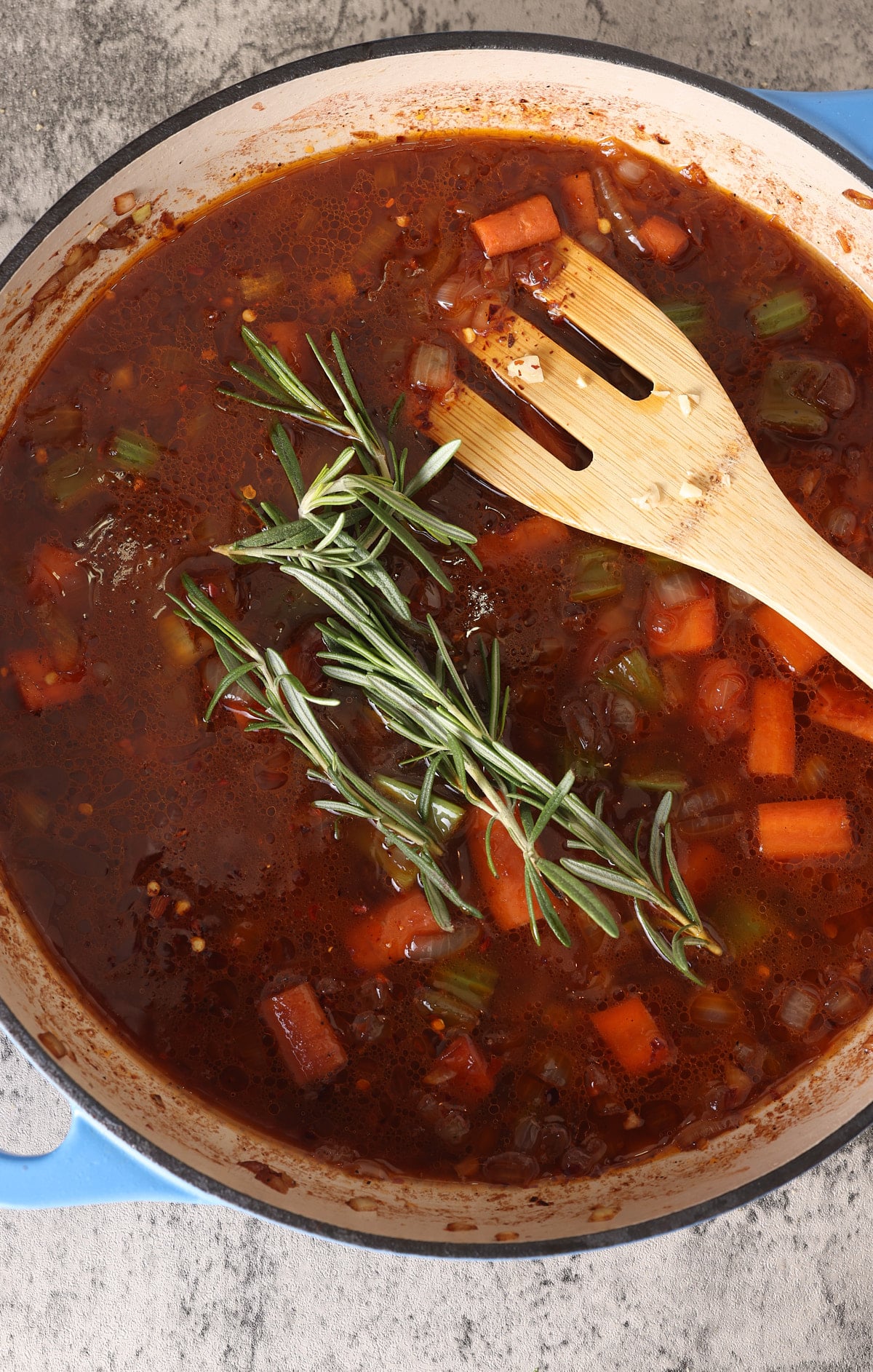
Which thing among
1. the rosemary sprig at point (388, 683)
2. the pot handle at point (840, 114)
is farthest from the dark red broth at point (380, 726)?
the pot handle at point (840, 114)

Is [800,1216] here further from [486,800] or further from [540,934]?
[486,800]

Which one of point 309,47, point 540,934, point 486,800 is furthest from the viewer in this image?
point 309,47

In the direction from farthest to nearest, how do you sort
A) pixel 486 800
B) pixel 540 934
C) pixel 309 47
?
pixel 309 47 → pixel 540 934 → pixel 486 800

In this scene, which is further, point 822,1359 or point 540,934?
point 822,1359

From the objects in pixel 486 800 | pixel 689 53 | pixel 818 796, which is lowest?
pixel 818 796

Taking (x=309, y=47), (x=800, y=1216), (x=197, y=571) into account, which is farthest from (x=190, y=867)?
(x=309, y=47)

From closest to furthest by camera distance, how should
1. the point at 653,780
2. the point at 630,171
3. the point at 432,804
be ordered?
1. the point at 432,804
2. the point at 653,780
3. the point at 630,171

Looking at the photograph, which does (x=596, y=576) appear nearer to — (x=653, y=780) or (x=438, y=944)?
(x=653, y=780)

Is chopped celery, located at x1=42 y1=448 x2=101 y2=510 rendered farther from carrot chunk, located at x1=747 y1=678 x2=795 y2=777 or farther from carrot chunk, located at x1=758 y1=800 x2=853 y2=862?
carrot chunk, located at x1=758 y1=800 x2=853 y2=862

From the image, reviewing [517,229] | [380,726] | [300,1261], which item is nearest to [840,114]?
[517,229]
